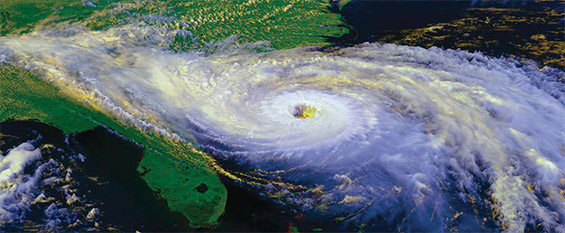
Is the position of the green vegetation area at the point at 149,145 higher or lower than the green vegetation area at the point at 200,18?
lower

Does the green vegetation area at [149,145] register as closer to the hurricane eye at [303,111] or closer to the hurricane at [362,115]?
the hurricane at [362,115]

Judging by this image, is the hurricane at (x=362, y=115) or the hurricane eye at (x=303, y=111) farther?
the hurricane eye at (x=303, y=111)

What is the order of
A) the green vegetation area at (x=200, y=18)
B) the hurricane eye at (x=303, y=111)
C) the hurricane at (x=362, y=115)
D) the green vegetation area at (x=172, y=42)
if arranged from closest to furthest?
1. the hurricane at (x=362, y=115)
2. the green vegetation area at (x=172, y=42)
3. the hurricane eye at (x=303, y=111)
4. the green vegetation area at (x=200, y=18)

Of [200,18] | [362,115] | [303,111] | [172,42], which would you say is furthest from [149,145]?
[200,18]

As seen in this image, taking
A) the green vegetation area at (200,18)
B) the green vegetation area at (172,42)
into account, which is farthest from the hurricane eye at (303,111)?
the green vegetation area at (200,18)

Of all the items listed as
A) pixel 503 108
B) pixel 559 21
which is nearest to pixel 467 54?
pixel 503 108

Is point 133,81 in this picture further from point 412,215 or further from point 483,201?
point 483,201
